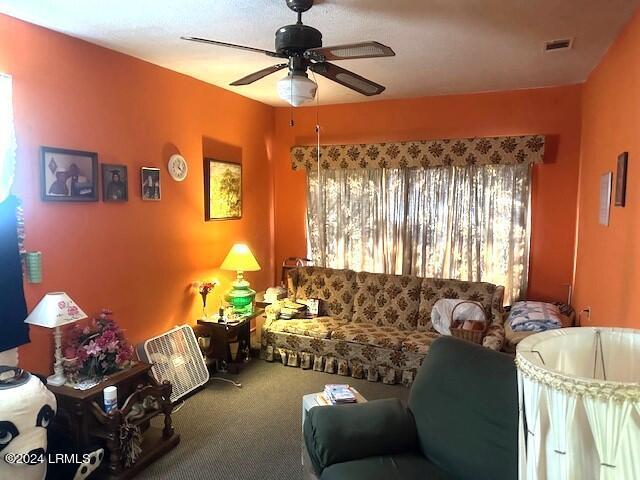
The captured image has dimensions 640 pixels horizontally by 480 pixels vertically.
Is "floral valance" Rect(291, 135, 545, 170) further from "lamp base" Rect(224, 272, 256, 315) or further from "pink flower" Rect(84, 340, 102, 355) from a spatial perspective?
"pink flower" Rect(84, 340, 102, 355)

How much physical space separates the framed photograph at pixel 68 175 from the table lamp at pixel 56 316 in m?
0.65

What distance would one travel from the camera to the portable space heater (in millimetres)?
3525

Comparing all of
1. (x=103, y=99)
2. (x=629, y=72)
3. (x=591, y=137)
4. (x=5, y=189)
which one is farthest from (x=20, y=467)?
(x=591, y=137)

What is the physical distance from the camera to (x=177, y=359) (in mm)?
3734

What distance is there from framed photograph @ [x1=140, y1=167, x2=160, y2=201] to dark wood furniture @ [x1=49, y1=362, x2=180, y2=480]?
1395 mm

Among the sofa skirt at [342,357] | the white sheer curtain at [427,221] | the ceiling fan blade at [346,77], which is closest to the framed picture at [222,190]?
the white sheer curtain at [427,221]

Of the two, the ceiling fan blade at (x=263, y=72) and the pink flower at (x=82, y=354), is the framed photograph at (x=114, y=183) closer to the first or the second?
the pink flower at (x=82, y=354)

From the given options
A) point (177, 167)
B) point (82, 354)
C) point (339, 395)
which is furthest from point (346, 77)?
point (82, 354)

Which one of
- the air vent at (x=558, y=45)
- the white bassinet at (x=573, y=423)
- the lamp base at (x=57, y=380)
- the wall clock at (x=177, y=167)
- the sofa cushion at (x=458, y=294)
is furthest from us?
the sofa cushion at (x=458, y=294)

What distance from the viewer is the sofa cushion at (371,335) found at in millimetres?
4031

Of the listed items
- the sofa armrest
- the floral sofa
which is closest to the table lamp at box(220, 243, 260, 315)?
the floral sofa

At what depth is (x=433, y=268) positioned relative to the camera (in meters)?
4.73

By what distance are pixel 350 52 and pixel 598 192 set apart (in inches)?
92.4

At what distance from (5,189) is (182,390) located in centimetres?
201
